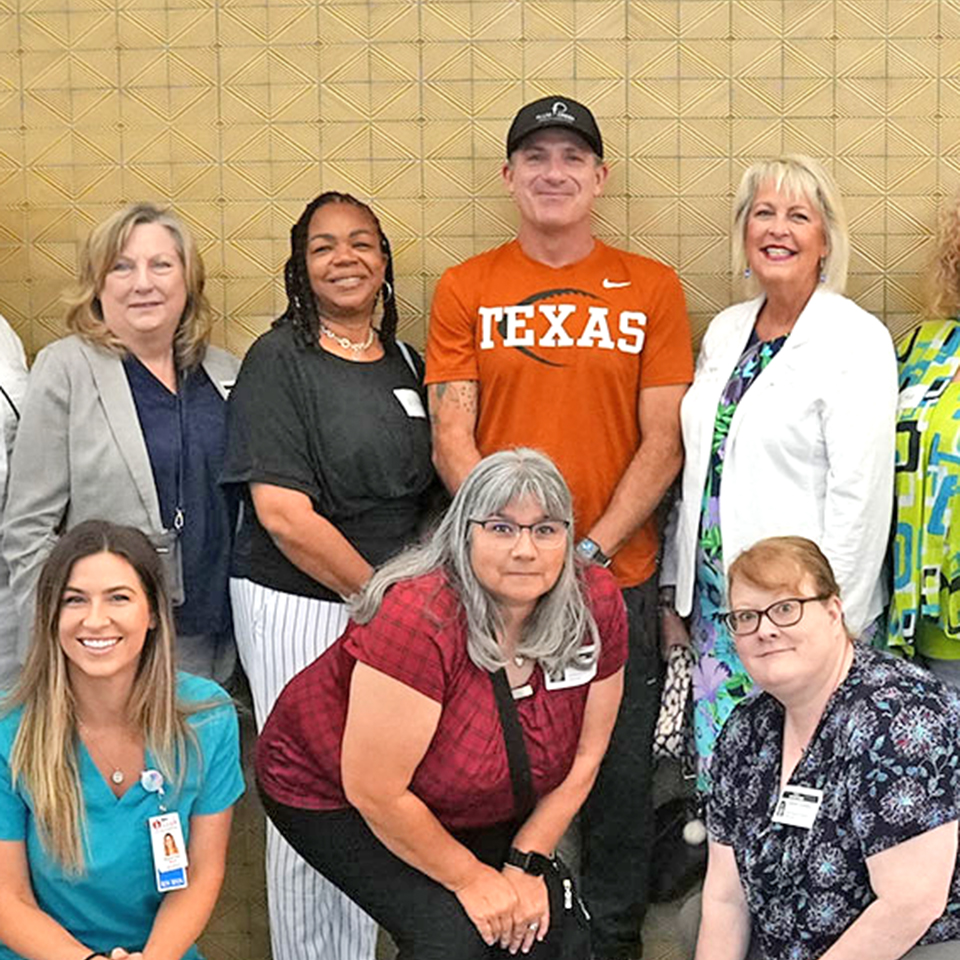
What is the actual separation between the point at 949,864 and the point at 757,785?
1.03ft

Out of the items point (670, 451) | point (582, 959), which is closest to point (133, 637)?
point (582, 959)

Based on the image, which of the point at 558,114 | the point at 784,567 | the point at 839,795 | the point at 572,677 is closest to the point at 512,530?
the point at 572,677

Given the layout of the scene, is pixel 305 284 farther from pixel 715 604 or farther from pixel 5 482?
pixel 715 604

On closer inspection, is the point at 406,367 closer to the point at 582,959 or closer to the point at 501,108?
the point at 501,108

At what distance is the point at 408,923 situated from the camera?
2596mm

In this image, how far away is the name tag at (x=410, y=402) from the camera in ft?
10.8

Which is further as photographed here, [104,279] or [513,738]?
[104,279]

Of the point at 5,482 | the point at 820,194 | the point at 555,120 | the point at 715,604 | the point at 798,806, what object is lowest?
the point at 798,806

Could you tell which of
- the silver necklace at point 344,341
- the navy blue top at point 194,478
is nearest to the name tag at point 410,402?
the silver necklace at point 344,341

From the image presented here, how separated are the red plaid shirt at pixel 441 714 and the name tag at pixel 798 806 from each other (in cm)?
45

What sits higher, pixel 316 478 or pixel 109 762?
pixel 316 478

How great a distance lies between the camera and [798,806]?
2346mm

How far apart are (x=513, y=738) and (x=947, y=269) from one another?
1424 millimetres

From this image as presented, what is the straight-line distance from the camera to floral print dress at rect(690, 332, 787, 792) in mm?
3170
